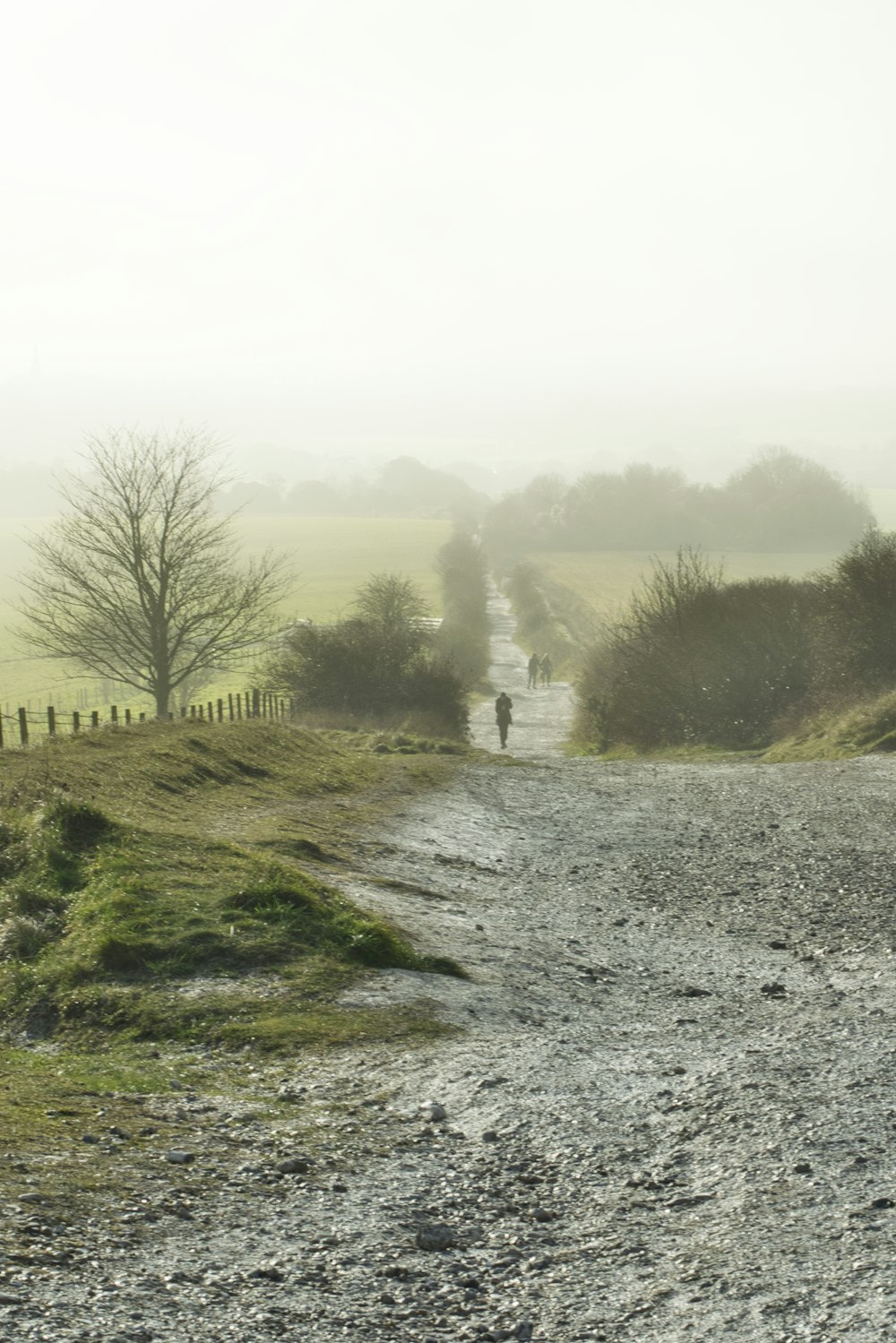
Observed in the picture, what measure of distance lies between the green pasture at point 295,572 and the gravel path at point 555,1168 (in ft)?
47.0

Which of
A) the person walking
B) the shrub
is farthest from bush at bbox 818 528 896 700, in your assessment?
the person walking

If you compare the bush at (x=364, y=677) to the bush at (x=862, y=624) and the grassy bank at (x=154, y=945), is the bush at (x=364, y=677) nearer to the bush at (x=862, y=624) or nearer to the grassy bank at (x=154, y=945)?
the bush at (x=862, y=624)

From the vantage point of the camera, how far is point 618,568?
342 ft

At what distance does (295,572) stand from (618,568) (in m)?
32.3

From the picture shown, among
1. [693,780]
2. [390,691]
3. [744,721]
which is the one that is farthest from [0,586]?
[693,780]

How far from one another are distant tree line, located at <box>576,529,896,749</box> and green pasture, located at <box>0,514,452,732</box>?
10.5 meters

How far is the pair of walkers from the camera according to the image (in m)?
62.5

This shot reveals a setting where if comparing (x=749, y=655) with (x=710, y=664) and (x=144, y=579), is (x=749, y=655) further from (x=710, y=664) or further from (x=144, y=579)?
(x=144, y=579)

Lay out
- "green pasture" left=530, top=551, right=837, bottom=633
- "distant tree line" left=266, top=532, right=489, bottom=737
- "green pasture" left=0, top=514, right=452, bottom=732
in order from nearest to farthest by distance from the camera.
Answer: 1. "distant tree line" left=266, top=532, right=489, bottom=737
2. "green pasture" left=0, top=514, right=452, bottom=732
3. "green pasture" left=530, top=551, right=837, bottom=633

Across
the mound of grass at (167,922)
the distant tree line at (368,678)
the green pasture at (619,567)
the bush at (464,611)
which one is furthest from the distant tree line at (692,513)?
the mound of grass at (167,922)

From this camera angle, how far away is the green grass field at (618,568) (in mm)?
85812

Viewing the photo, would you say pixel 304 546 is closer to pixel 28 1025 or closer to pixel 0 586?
pixel 0 586

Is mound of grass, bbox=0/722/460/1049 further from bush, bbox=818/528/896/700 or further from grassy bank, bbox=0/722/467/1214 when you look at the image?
bush, bbox=818/528/896/700

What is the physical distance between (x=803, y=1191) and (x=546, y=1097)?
5.44 ft
